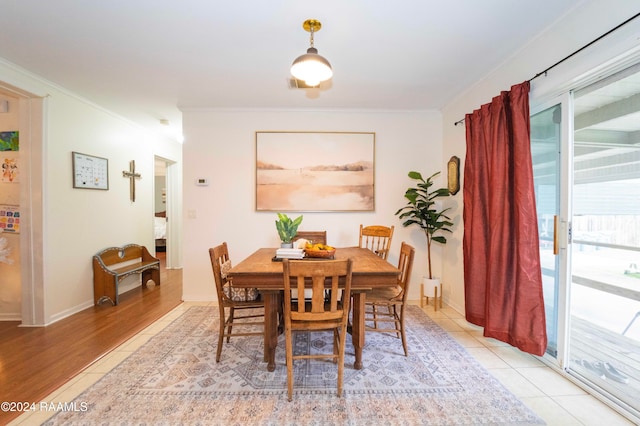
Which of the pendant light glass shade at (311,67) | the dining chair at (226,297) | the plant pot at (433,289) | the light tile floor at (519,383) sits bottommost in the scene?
the light tile floor at (519,383)

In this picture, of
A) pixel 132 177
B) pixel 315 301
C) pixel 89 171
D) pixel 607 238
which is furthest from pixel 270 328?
pixel 132 177

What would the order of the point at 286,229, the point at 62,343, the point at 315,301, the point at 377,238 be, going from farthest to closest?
the point at 377,238 → the point at 286,229 → the point at 62,343 → the point at 315,301

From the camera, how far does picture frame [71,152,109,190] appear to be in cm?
317

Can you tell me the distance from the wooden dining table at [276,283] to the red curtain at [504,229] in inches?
39.1

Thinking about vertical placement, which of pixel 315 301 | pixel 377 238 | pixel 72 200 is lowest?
pixel 315 301

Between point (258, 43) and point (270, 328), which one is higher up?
point (258, 43)

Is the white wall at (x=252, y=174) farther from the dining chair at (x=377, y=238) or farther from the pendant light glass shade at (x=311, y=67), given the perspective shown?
Answer: the pendant light glass shade at (x=311, y=67)

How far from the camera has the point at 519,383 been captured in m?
1.89

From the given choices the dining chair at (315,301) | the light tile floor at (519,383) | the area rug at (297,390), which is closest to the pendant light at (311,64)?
the dining chair at (315,301)

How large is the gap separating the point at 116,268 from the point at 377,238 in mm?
3597

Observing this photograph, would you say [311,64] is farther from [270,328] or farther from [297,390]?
[297,390]

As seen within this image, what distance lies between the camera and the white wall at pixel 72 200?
280 cm

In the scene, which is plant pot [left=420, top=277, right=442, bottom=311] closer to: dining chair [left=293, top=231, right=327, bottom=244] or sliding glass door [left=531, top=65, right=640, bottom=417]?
sliding glass door [left=531, top=65, right=640, bottom=417]

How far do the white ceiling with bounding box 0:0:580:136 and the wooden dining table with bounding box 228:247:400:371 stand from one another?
177cm
